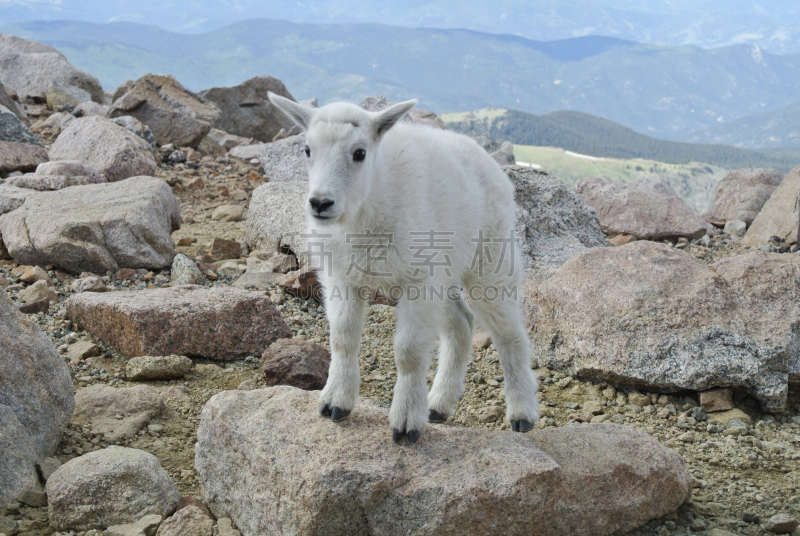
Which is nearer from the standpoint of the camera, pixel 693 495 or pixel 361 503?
pixel 361 503

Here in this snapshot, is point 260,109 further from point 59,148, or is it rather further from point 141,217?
point 141,217

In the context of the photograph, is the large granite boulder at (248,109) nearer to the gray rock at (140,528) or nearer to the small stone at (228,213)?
the small stone at (228,213)

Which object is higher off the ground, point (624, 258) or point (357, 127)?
point (357, 127)

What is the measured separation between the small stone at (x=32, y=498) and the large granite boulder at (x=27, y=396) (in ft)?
0.17

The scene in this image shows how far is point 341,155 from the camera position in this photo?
4.60 metres

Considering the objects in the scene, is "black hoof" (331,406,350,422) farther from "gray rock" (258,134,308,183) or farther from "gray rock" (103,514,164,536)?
"gray rock" (258,134,308,183)

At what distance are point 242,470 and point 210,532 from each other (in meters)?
0.46

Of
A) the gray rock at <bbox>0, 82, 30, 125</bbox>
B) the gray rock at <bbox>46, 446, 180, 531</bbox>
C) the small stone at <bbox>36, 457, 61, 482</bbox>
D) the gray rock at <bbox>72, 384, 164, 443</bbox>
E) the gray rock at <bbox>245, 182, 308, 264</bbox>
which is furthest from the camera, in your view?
the gray rock at <bbox>0, 82, 30, 125</bbox>

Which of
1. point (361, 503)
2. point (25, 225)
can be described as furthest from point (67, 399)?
point (25, 225)

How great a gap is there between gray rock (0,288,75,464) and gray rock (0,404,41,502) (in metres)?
0.08

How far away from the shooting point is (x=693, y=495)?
5.05m

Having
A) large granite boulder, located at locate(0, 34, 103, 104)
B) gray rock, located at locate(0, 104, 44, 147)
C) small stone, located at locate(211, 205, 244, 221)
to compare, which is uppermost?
large granite boulder, located at locate(0, 34, 103, 104)

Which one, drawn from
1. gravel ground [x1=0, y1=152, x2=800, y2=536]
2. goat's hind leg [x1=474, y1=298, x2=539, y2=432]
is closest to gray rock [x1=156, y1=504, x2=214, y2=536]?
gravel ground [x1=0, y1=152, x2=800, y2=536]

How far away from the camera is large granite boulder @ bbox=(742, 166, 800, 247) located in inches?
463
